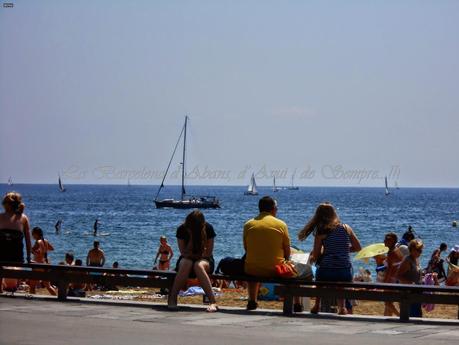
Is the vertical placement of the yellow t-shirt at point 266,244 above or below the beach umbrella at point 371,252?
above

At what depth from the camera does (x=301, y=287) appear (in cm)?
1384

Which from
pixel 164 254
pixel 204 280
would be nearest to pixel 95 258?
pixel 164 254

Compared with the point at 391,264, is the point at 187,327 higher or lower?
lower

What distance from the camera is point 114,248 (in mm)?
62594

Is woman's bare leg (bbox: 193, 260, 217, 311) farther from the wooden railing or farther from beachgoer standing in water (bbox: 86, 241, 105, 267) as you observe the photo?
beachgoer standing in water (bbox: 86, 241, 105, 267)

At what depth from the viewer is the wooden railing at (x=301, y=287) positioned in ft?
43.7

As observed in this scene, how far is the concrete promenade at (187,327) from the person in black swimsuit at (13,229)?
3.09ft

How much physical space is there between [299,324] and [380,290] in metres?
1.41

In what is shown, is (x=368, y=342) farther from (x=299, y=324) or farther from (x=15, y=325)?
(x=15, y=325)

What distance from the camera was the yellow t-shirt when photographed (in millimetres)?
13992

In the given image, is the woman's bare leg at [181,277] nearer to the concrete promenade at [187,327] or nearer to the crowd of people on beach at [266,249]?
the crowd of people on beach at [266,249]

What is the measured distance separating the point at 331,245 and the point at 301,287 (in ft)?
2.14

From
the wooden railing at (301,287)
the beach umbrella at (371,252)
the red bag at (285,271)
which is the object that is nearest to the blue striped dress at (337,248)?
the wooden railing at (301,287)

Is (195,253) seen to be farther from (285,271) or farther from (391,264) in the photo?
(391,264)
